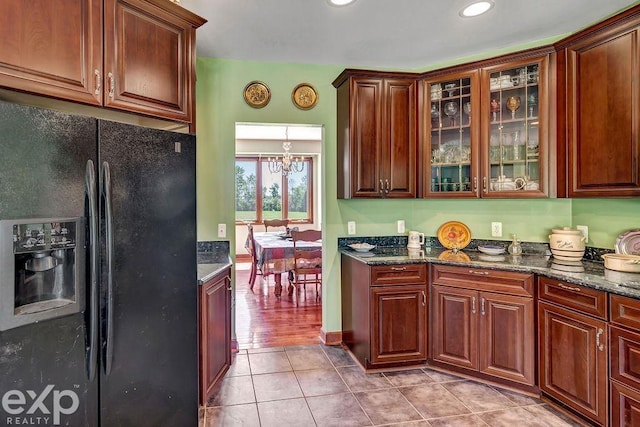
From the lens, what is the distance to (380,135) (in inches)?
130

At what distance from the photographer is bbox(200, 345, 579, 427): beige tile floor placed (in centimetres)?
235

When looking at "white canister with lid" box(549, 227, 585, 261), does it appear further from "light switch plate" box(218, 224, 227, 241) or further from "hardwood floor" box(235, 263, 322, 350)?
"light switch plate" box(218, 224, 227, 241)

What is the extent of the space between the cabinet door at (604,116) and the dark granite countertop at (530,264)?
51 cm

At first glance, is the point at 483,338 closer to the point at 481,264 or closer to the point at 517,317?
the point at 517,317

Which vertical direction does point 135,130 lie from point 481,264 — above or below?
above

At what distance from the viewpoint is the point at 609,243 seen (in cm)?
273

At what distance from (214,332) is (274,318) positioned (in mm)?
1871

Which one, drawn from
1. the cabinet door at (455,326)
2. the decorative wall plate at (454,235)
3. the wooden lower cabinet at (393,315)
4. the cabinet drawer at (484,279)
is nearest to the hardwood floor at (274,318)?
the wooden lower cabinet at (393,315)

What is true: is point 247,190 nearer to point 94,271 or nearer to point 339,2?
point 339,2

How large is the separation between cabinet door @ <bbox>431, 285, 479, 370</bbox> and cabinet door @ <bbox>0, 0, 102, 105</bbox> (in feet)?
8.62

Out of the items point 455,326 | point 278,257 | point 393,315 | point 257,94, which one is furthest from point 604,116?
point 278,257

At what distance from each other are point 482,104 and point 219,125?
89.7 inches

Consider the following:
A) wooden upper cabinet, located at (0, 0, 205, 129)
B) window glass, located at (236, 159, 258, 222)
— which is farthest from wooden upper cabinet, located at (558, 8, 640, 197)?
window glass, located at (236, 159, 258, 222)

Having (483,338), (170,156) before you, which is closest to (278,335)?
(483,338)
